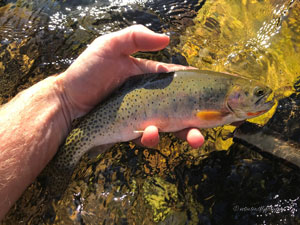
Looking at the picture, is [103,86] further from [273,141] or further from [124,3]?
[124,3]

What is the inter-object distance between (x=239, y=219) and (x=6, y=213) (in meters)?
2.51

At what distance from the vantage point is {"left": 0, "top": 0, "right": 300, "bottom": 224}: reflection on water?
2977mm

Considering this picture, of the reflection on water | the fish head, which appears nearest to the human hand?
the fish head

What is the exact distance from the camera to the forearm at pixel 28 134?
2705mm

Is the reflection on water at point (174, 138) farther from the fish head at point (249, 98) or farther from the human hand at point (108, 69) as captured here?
the fish head at point (249, 98)


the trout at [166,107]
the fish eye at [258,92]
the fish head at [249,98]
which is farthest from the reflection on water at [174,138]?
the fish eye at [258,92]

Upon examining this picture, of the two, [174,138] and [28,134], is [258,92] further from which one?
[28,134]

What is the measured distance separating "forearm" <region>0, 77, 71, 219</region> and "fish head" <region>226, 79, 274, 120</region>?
204 cm

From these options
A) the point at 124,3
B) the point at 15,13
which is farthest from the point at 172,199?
the point at 15,13

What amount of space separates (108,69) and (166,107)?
0.88 m

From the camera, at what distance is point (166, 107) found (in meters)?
2.78

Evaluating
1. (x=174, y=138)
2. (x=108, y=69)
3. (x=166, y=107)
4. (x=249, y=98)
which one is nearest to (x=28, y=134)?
(x=108, y=69)

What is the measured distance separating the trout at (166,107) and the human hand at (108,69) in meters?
0.18

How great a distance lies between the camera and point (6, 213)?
107 inches
